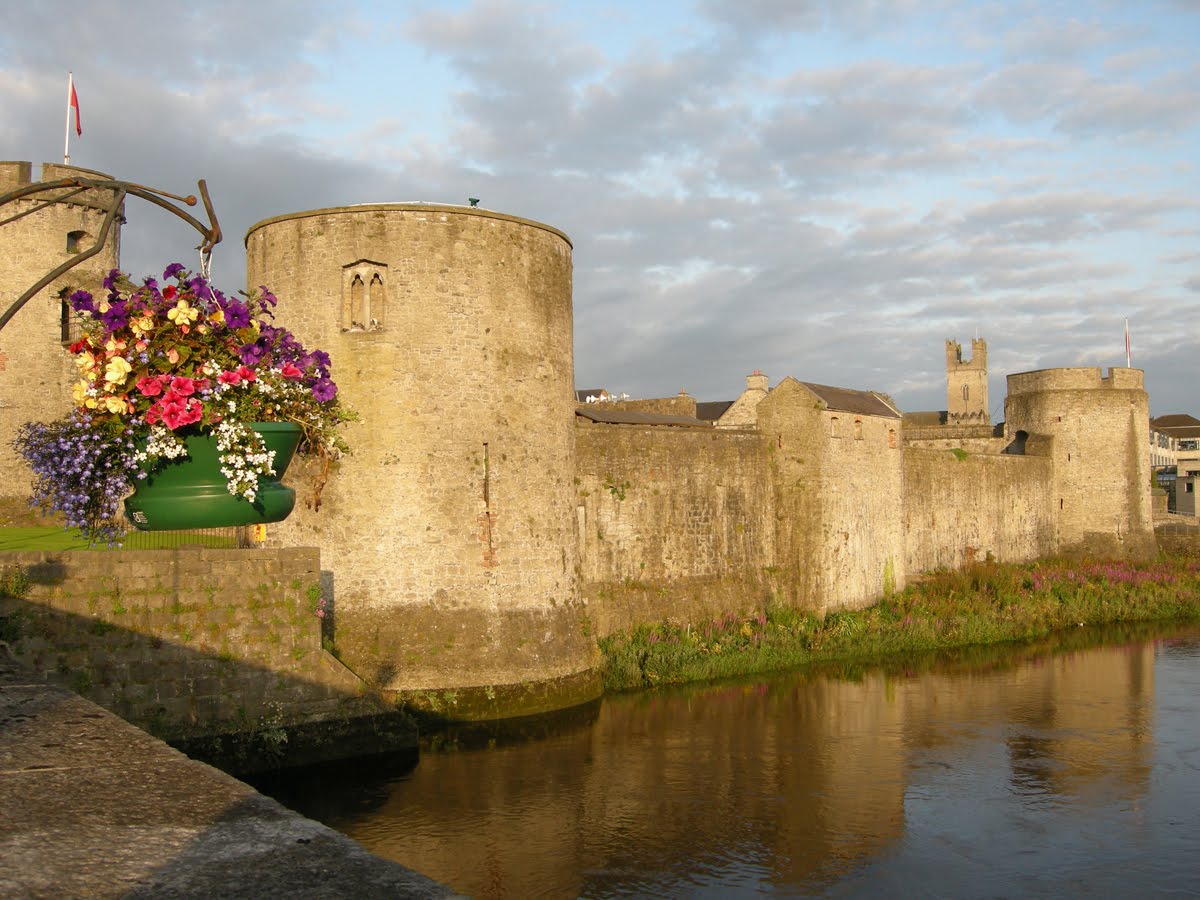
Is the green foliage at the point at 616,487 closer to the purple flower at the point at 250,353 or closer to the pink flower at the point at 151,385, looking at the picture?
the purple flower at the point at 250,353

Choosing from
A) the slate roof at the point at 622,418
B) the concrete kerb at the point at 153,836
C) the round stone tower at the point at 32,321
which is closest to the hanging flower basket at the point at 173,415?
the concrete kerb at the point at 153,836

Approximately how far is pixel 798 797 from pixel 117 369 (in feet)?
30.7

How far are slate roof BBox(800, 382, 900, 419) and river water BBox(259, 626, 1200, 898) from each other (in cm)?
680

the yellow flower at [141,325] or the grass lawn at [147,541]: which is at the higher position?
the yellow flower at [141,325]

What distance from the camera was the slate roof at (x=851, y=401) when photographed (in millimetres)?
22109

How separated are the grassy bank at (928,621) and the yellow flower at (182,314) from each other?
1291cm

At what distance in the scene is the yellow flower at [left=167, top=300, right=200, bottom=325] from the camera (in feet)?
16.5

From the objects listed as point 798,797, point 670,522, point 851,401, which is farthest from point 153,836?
point 851,401

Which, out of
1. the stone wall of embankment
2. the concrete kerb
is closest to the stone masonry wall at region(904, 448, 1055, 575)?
the stone wall of embankment

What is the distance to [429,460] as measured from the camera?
14500 millimetres

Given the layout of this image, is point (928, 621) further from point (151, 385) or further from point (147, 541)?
point (151, 385)

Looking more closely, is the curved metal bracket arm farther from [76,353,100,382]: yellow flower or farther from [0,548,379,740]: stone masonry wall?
[0,548,379,740]: stone masonry wall

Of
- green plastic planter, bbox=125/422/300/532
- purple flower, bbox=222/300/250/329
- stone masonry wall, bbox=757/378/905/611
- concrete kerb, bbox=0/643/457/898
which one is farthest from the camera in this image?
stone masonry wall, bbox=757/378/905/611

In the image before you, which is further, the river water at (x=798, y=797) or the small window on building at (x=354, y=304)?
the small window on building at (x=354, y=304)
